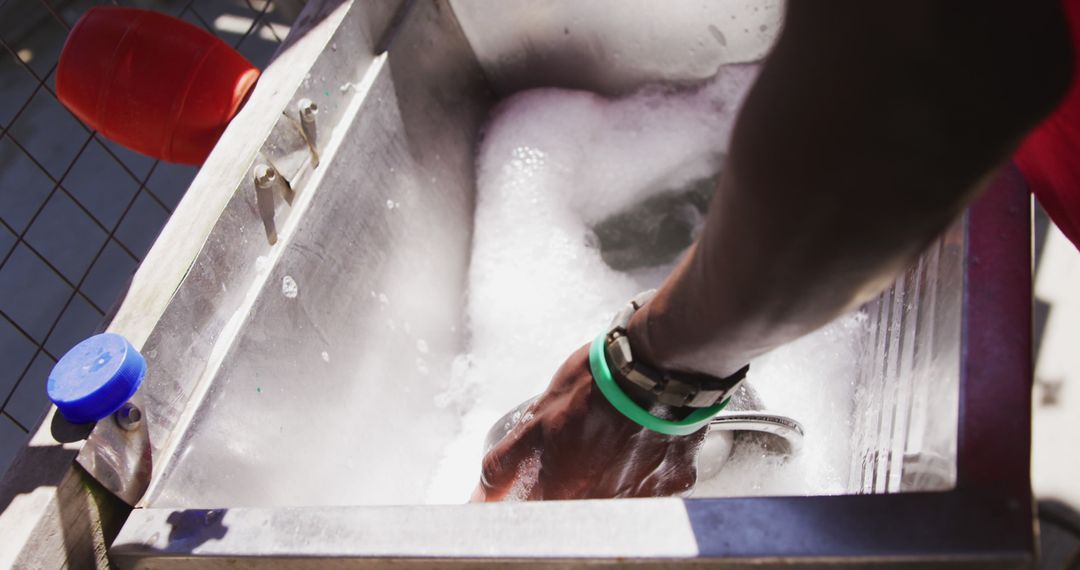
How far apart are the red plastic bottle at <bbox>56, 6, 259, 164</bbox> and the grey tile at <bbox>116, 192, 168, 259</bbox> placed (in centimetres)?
75

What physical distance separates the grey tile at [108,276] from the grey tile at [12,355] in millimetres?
168

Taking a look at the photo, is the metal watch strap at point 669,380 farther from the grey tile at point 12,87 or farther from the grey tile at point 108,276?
the grey tile at point 12,87

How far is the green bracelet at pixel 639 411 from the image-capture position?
69cm

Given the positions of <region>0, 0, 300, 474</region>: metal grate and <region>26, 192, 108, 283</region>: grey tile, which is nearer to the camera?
<region>0, 0, 300, 474</region>: metal grate

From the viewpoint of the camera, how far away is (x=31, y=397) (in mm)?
1603

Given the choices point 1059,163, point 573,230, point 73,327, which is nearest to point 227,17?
point 73,327

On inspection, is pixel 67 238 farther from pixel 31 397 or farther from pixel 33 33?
pixel 33 33

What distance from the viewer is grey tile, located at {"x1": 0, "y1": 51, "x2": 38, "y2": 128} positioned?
210 cm

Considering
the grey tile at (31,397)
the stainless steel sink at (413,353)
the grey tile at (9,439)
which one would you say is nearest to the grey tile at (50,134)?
the grey tile at (31,397)

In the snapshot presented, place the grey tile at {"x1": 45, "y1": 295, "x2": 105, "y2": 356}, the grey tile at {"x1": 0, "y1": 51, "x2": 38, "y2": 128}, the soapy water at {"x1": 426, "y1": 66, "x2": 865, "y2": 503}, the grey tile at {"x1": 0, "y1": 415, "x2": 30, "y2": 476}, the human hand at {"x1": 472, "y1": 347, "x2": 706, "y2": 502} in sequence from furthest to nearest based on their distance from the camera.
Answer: the grey tile at {"x1": 0, "y1": 51, "x2": 38, "y2": 128} < the grey tile at {"x1": 45, "y1": 295, "x2": 105, "y2": 356} < the grey tile at {"x1": 0, "y1": 415, "x2": 30, "y2": 476} < the soapy water at {"x1": 426, "y1": 66, "x2": 865, "y2": 503} < the human hand at {"x1": 472, "y1": 347, "x2": 706, "y2": 502}

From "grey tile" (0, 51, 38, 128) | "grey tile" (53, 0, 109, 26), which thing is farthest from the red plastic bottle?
"grey tile" (53, 0, 109, 26)

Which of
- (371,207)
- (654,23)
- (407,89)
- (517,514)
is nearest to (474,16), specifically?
(407,89)

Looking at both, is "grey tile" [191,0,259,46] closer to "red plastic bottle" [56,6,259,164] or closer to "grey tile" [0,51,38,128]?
"grey tile" [0,51,38,128]

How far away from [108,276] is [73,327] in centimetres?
15
